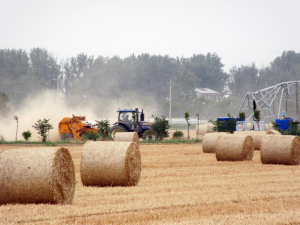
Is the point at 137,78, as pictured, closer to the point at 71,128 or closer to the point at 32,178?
the point at 71,128

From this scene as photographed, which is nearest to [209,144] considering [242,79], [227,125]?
[227,125]

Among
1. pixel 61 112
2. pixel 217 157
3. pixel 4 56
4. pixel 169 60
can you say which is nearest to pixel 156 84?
pixel 169 60

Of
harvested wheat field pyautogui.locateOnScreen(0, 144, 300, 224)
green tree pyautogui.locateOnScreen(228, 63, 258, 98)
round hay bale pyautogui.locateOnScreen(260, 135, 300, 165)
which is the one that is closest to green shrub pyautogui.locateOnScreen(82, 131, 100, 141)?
round hay bale pyautogui.locateOnScreen(260, 135, 300, 165)

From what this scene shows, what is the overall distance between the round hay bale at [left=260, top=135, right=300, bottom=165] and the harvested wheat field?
2.21 metres

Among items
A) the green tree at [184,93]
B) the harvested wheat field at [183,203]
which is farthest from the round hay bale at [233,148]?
the green tree at [184,93]

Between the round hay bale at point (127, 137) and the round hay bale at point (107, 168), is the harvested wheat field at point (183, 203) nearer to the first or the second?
the round hay bale at point (107, 168)

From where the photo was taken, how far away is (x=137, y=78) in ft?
238

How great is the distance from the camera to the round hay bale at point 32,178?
243 inches

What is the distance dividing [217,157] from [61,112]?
23.2 metres

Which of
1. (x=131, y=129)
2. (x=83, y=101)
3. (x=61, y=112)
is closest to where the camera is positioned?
(x=131, y=129)

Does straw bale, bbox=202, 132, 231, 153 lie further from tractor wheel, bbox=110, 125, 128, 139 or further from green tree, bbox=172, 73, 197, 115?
green tree, bbox=172, 73, 197, 115

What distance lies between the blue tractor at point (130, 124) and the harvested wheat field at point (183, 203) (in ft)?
43.4

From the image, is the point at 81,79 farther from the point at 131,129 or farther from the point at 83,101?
the point at 131,129

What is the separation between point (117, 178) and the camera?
27.3 feet
